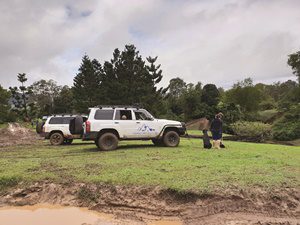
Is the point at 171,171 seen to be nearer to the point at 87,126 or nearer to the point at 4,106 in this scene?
the point at 87,126

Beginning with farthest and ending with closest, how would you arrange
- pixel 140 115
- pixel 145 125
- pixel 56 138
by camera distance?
1. pixel 56 138
2. pixel 140 115
3. pixel 145 125

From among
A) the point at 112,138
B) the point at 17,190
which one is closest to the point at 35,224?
the point at 17,190

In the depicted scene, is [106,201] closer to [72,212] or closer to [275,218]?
[72,212]

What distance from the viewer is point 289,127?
3169 centimetres

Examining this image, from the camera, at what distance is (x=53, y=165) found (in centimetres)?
1083

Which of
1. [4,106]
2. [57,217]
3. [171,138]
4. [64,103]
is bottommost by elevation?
[57,217]

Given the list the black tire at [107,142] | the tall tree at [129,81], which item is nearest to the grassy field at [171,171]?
the black tire at [107,142]

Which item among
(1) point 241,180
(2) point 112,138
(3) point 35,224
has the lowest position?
(3) point 35,224

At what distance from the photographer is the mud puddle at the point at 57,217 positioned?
6.45 metres

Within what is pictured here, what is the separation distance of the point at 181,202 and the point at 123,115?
8218 millimetres

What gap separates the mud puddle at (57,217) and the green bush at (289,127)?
26.0 m

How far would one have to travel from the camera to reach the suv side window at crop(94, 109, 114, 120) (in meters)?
14.5

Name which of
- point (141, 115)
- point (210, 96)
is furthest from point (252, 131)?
point (210, 96)

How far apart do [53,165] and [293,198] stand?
7.08 m
